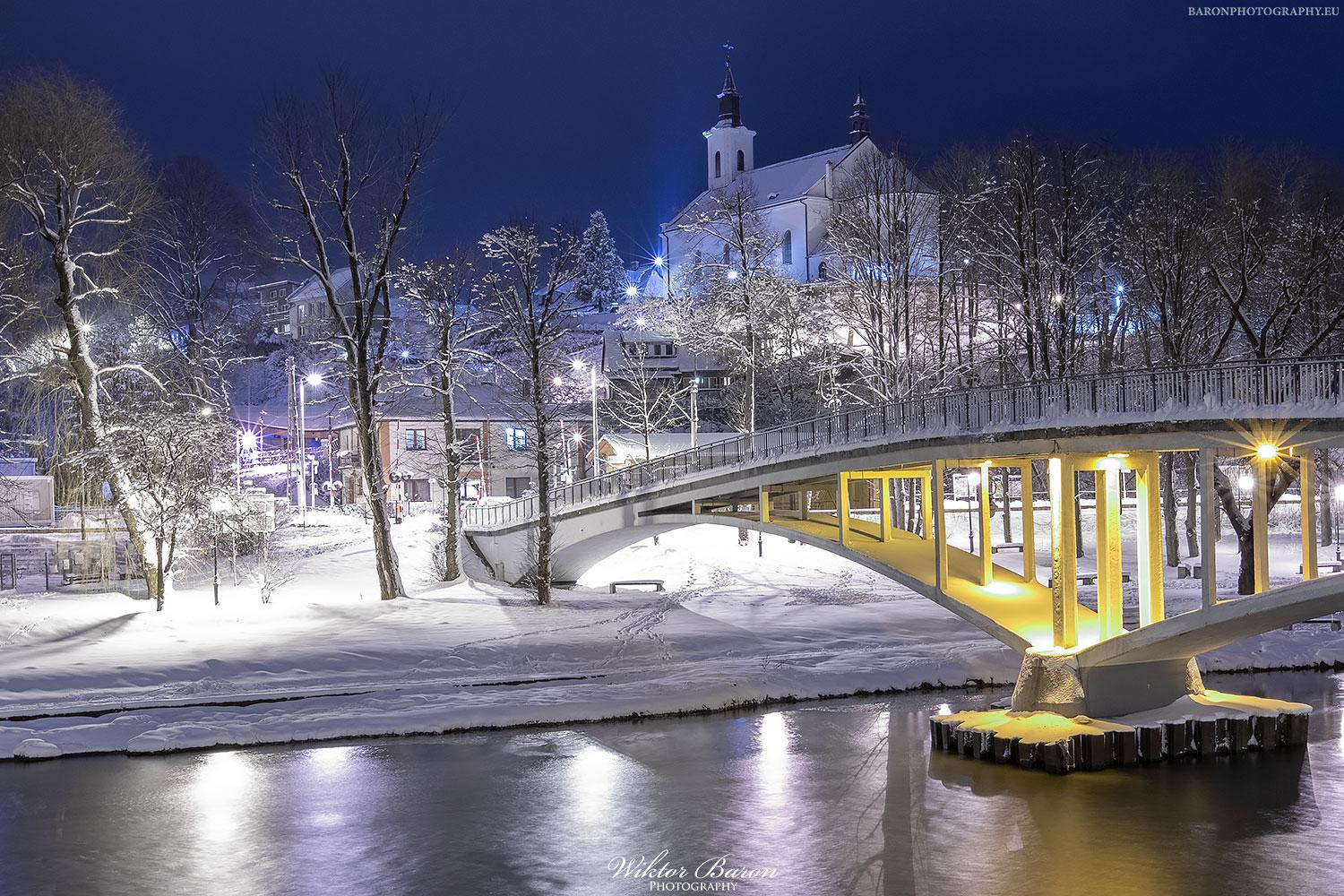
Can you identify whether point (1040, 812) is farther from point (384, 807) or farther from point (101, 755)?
point (101, 755)

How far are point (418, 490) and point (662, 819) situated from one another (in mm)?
52179

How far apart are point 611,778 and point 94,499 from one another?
879 inches

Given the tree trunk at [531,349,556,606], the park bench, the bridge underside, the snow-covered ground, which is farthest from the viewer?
the park bench

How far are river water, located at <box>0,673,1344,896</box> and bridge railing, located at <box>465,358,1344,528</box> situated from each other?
6.43 meters

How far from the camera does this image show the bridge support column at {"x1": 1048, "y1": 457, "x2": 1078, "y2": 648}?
950 inches

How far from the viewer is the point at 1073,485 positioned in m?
24.8

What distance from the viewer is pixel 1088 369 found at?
182 ft

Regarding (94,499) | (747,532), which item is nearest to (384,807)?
(94,499)

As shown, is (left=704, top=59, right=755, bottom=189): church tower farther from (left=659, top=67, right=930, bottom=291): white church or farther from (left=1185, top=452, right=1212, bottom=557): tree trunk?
(left=1185, top=452, right=1212, bottom=557): tree trunk

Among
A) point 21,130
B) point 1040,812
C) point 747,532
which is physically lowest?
point 1040,812

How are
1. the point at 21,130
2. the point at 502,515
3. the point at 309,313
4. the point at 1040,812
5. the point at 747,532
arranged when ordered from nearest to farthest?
the point at 1040,812 < the point at 21,130 < the point at 502,515 < the point at 747,532 < the point at 309,313

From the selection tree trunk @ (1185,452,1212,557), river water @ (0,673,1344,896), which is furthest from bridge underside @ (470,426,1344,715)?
tree trunk @ (1185,452,1212,557)

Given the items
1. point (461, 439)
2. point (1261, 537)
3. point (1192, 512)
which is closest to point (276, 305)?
point (461, 439)
